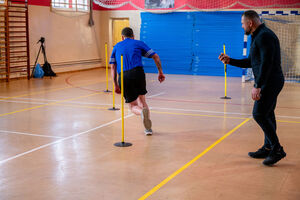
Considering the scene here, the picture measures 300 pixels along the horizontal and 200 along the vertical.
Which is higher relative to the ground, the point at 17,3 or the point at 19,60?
the point at 17,3

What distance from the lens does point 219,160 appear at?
5359mm

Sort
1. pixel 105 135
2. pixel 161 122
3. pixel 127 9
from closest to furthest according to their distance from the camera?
pixel 105 135, pixel 161 122, pixel 127 9

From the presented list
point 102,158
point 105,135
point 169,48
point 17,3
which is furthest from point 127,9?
point 102,158

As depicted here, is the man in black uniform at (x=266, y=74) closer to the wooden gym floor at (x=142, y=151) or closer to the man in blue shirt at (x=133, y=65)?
the wooden gym floor at (x=142, y=151)

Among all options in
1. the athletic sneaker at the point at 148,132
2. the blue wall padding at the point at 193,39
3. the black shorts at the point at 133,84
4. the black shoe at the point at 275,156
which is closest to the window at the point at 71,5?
the blue wall padding at the point at 193,39

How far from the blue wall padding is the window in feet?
8.62

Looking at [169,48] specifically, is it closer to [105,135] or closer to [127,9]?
[127,9]

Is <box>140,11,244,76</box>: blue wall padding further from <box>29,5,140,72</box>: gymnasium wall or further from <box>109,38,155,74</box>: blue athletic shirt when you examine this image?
<box>109,38,155,74</box>: blue athletic shirt

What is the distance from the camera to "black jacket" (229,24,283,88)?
477 cm

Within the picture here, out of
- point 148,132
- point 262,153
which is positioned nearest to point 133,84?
point 148,132

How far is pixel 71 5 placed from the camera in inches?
675

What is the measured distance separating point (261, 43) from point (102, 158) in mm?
2545

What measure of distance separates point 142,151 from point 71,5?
12728 millimetres

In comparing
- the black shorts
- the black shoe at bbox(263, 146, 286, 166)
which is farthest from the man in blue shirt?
the black shoe at bbox(263, 146, 286, 166)
